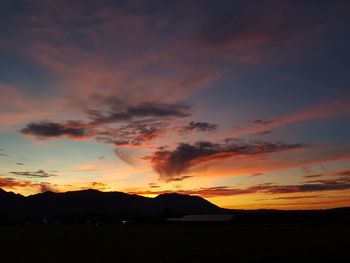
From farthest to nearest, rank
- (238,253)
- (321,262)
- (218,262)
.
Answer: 1. (238,253)
2. (218,262)
3. (321,262)

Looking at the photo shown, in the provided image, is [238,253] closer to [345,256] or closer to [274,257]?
[274,257]

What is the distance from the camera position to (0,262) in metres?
39.6

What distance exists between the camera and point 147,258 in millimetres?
42562

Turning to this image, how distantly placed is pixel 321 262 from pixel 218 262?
8.90 m

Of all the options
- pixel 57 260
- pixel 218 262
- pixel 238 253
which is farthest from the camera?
pixel 238 253

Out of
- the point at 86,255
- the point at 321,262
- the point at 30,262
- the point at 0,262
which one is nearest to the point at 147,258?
the point at 86,255

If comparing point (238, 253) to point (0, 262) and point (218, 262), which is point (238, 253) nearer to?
point (218, 262)

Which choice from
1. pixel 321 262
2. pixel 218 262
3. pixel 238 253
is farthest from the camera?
pixel 238 253

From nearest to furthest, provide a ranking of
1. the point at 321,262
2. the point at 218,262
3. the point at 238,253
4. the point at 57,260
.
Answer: the point at 321,262 → the point at 218,262 → the point at 57,260 → the point at 238,253

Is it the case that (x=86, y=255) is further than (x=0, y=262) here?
Yes

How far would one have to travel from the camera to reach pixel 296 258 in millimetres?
37781

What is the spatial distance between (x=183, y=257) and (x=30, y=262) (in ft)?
49.4

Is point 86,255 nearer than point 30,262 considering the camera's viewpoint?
No

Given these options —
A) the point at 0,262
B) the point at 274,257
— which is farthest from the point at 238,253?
the point at 0,262
